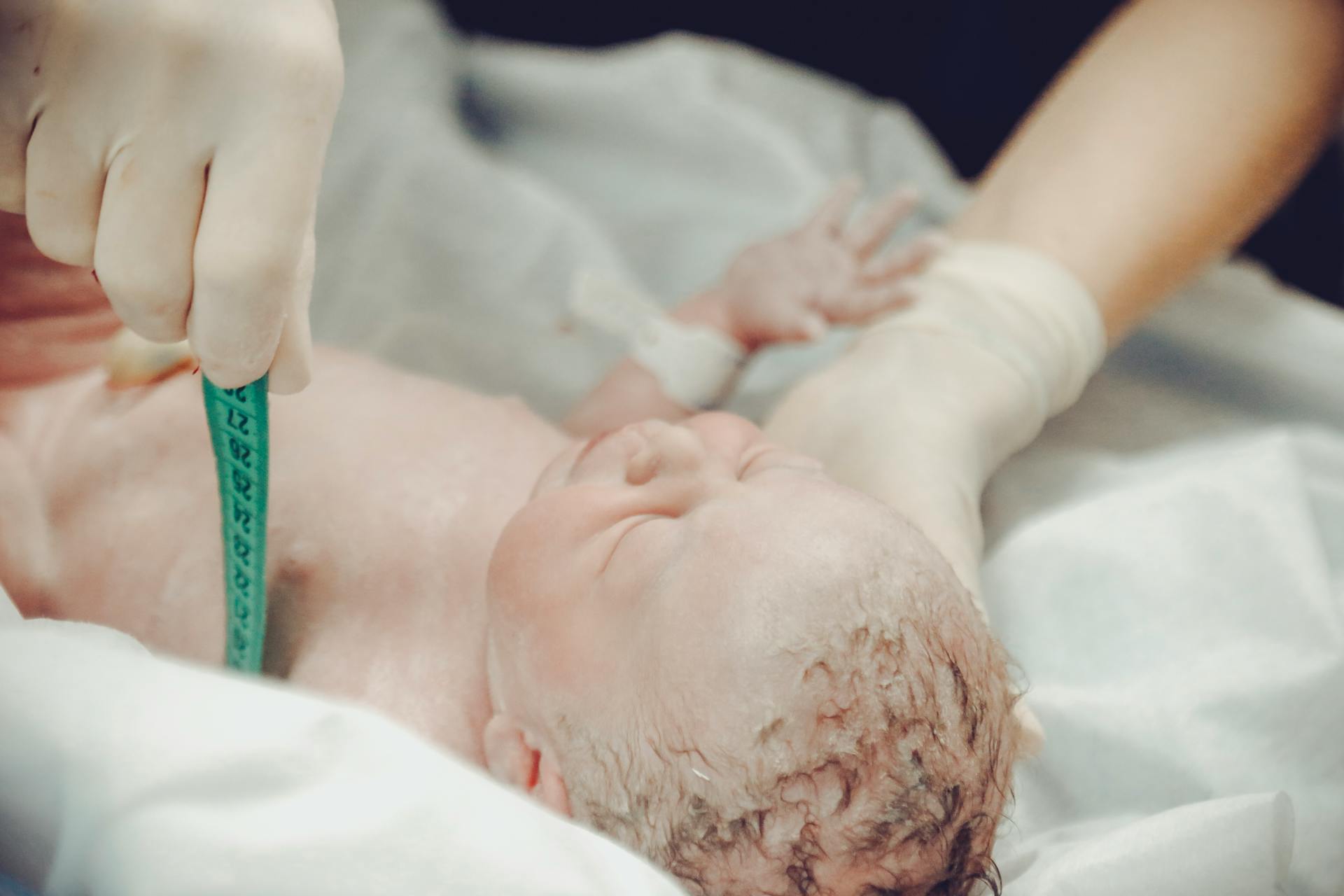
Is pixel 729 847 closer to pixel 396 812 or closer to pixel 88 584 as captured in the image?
pixel 396 812

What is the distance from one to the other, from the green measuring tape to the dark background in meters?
1.18

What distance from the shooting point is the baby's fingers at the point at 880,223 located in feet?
4.46

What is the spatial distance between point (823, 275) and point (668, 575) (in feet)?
2.29

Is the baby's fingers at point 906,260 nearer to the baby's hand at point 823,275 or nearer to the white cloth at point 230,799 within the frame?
the baby's hand at point 823,275

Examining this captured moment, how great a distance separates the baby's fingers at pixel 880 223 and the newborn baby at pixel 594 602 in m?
0.49

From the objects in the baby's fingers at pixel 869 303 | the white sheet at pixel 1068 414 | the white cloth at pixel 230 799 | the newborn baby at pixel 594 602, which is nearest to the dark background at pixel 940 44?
the white sheet at pixel 1068 414

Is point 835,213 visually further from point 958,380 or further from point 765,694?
point 765,694

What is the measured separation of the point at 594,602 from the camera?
767 millimetres

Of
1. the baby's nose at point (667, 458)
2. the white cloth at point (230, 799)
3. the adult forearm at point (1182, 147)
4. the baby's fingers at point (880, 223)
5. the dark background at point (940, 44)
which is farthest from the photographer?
the dark background at point (940, 44)

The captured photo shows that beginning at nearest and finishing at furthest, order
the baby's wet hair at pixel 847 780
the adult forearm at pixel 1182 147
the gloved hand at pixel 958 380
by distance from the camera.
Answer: the baby's wet hair at pixel 847 780 → the gloved hand at pixel 958 380 → the adult forearm at pixel 1182 147

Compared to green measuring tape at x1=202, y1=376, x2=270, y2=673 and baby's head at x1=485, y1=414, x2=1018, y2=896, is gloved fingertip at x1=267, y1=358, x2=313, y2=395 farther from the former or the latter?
baby's head at x1=485, y1=414, x2=1018, y2=896

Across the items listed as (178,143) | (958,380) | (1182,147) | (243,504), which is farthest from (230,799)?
(1182,147)

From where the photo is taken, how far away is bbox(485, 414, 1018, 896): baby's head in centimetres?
68

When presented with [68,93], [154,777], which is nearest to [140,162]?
[68,93]
